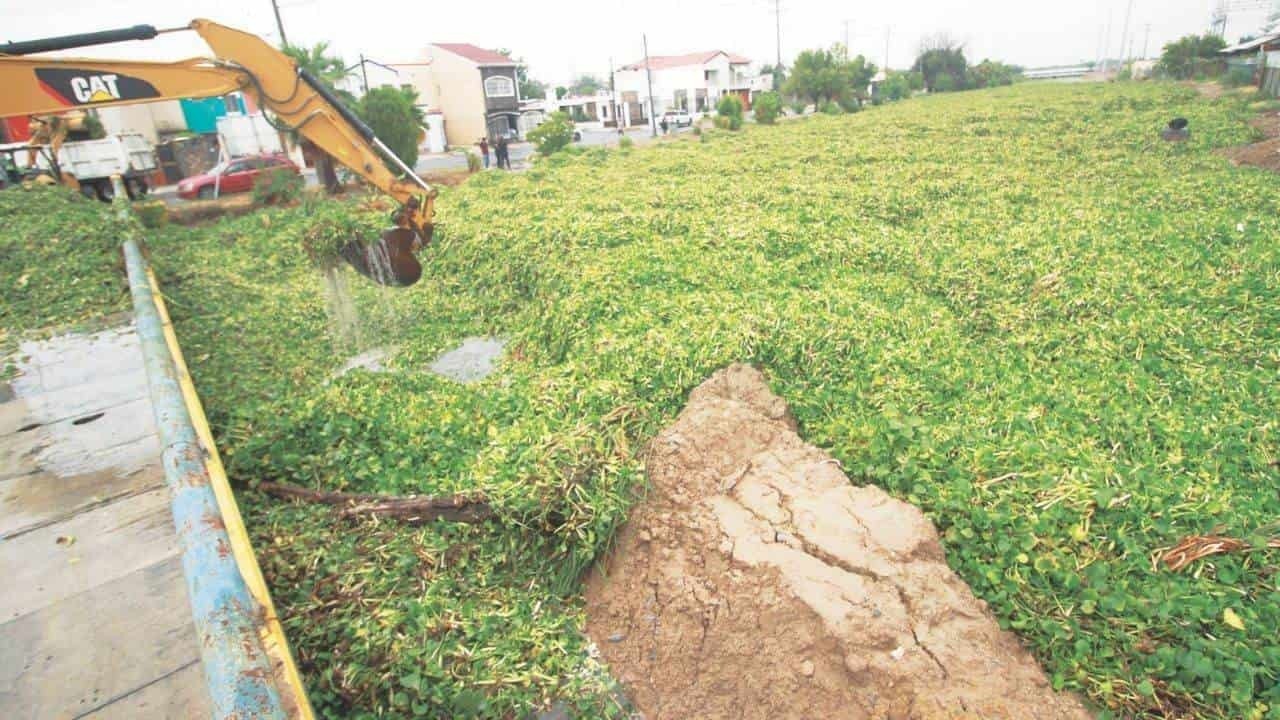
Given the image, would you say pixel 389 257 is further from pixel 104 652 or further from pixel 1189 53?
pixel 1189 53

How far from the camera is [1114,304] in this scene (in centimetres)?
631

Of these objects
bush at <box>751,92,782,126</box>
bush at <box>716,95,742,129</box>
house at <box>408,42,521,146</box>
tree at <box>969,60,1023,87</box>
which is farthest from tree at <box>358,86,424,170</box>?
tree at <box>969,60,1023,87</box>

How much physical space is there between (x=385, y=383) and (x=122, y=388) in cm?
241

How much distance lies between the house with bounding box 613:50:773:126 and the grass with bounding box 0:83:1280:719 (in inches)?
2043

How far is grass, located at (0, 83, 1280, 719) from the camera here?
326 centimetres

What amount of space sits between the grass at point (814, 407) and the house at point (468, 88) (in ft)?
108

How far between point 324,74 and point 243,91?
14138mm

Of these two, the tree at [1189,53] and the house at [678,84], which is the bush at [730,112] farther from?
the tree at [1189,53]

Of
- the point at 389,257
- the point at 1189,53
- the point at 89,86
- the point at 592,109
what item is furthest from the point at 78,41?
the point at 592,109

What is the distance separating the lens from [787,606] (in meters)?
3.44

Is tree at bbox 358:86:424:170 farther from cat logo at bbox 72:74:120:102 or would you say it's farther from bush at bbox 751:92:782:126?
bush at bbox 751:92:782:126

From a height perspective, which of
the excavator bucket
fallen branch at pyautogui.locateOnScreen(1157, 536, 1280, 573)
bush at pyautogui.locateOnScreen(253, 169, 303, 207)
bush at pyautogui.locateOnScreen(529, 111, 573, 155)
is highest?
bush at pyautogui.locateOnScreen(529, 111, 573, 155)

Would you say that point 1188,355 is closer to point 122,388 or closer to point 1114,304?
point 1114,304

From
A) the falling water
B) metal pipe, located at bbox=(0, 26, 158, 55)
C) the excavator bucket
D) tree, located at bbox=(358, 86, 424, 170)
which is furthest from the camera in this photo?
tree, located at bbox=(358, 86, 424, 170)
